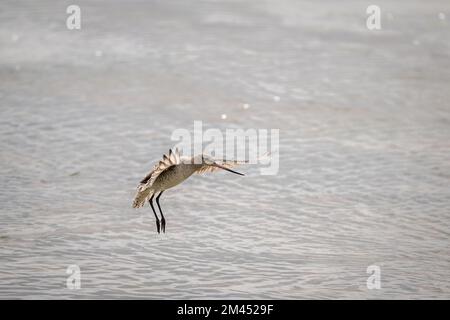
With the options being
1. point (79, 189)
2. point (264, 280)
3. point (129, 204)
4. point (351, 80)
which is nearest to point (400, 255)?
point (264, 280)
